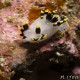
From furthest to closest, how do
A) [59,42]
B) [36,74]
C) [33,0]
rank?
1. [33,0]
2. [36,74]
3. [59,42]

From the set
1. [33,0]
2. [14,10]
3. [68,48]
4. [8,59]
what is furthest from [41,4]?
[8,59]

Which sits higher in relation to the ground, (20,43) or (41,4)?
(41,4)

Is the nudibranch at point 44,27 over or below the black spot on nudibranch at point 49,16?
below

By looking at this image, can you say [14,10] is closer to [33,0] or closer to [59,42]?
[33,0]

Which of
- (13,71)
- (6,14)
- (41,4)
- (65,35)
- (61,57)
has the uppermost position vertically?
(41,4)

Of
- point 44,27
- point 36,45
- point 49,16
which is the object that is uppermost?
point 49,16

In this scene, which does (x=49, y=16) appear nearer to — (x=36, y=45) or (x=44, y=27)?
(x=44, y=27)

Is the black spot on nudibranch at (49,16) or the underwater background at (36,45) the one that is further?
the black spot on nudibranch at (49,16)


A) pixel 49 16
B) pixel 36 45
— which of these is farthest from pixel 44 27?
pixel 36 45

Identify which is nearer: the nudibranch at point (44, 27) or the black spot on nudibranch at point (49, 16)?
the nudibranch at point (44, 27)
